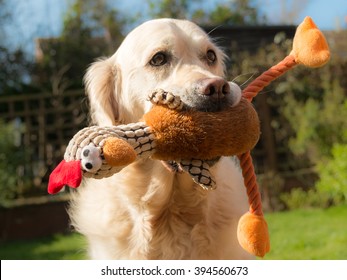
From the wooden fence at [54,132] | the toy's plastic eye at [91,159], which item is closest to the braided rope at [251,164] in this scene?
the toy's plastic eye at [91,159]

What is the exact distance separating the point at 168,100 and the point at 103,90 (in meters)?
1.12

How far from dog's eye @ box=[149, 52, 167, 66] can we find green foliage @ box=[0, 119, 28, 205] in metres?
5.58

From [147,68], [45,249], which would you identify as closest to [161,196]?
[147,68]

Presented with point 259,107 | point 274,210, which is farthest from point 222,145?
point 259,107

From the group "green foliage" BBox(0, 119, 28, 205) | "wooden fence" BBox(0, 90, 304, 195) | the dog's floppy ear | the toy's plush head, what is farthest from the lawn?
the toy's plush head

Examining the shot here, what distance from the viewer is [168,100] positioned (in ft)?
8.34

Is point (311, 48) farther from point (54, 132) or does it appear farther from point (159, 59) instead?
Result: point (54, 132)

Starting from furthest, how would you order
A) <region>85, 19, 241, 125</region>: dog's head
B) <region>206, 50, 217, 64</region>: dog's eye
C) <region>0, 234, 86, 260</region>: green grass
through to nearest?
<region>0, 234, 86, 260</region>: green grass < <region>206, 50, 217, 64</region>: dog's eye < <region>85, 19, 241, 125</region>: dog's head

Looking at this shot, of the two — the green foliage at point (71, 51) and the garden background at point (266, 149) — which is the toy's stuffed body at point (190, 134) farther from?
the green foliage at point (71, 51)

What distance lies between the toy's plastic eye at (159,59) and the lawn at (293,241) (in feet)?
6.95

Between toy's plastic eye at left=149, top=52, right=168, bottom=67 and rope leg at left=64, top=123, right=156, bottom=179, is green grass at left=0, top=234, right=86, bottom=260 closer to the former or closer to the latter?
toy's plastic eye at left=149, top=52, right=168, bottom=67

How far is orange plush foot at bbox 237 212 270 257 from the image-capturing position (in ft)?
8.52

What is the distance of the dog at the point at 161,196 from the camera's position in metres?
3.16

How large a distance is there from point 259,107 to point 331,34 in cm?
238
